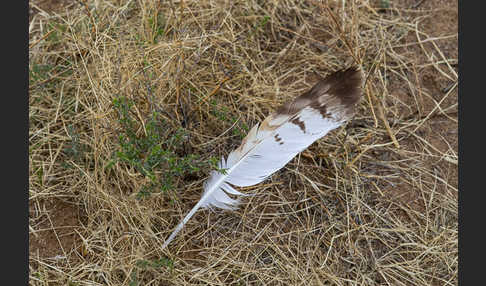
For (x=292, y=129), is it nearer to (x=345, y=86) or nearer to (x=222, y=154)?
(x=345, y=86)

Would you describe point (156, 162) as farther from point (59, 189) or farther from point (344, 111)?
point (344, 111)

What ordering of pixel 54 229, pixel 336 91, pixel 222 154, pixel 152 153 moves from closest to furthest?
pixel 152 153 → pixel 336 91 → pixel 54 229 → pixel 222 154

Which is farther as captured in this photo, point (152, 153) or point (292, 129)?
point (292, 129)

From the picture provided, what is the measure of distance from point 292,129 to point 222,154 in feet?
1.66

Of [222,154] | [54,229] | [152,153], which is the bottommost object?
[222,154]

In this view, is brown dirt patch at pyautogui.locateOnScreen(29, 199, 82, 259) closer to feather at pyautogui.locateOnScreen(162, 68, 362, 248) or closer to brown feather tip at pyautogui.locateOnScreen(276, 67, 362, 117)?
feather at pyautogui.locateOnScreen(162, 68, 362, 248)

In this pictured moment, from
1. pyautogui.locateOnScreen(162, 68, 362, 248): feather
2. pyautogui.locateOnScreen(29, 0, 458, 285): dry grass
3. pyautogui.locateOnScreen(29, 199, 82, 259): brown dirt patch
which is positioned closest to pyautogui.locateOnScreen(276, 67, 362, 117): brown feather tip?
pyautogui.locateOnScreen(162, 68, 362, 248): feather

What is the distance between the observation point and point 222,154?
8.56 ft

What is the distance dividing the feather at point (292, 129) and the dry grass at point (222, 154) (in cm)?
23

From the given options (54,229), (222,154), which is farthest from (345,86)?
(54,229)

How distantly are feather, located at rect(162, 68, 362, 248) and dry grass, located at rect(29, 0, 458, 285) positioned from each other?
0.23 m

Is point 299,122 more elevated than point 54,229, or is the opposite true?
point 54,229

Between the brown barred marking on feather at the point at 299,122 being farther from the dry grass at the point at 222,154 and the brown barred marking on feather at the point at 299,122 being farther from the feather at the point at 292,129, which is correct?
the dry grass at the point at 222,154

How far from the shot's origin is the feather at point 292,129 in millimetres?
2223
